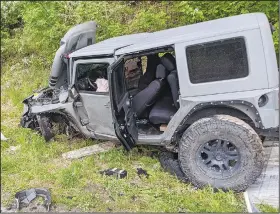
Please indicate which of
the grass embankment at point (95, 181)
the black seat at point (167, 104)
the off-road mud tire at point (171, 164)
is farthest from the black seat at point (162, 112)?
the grass embankment at point (95, 181)

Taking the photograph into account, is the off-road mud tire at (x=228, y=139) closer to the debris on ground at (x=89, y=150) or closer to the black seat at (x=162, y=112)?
the black seat at (x=162, y=112)

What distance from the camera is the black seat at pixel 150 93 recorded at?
5.10 m

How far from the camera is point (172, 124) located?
4633 millimetres

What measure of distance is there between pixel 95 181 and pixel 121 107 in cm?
108

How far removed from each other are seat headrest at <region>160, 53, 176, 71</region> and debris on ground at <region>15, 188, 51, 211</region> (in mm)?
2319

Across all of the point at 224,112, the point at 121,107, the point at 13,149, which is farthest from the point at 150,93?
the point at 13,149

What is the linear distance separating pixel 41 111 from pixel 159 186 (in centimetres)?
228

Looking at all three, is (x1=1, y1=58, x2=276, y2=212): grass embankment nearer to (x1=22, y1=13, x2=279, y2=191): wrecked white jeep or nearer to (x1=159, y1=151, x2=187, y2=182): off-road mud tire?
(x1=159, y1=151, x2=187, y2=182): off-road mud tire

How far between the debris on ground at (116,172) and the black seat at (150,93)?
87 cm

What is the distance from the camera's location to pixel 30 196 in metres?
4.63

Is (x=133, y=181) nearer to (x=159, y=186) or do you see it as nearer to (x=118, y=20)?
(x=159, y=186)

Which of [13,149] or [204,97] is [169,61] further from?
[13,149]

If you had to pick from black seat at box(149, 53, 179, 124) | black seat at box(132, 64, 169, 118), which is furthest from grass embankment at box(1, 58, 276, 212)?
black seat at box(132, 64, 169, 118)

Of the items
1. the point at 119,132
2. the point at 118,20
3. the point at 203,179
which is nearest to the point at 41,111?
the point at 119,132
